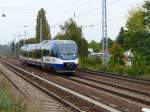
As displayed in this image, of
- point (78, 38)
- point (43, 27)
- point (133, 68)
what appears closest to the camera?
point (133, 68)

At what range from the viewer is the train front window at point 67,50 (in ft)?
125

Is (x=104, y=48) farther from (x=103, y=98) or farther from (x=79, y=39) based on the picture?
(x=103, y=98)

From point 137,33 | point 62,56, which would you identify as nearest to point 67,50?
point 62,56

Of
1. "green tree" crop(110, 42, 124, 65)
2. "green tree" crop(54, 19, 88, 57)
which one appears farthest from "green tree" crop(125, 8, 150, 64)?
"green tree" crop(54, 19, 88, 57)

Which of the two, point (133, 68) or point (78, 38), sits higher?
point (78, 38)

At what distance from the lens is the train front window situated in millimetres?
38219

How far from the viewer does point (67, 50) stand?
38.5 m

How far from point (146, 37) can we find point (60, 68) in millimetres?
49804

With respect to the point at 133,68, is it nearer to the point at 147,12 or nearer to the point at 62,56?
the point at 62,56

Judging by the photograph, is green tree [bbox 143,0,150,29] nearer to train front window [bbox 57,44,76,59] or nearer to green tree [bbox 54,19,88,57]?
green tree [bbox 54,19,88,57]

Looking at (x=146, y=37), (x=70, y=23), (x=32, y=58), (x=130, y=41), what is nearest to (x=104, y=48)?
(x=32, y=58)

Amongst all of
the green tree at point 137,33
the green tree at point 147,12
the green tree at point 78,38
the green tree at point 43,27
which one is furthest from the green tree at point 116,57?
the green tree at point 43,27

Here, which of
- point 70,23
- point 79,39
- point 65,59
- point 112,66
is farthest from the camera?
point 70,23

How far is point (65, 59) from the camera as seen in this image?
37875 millimetres
